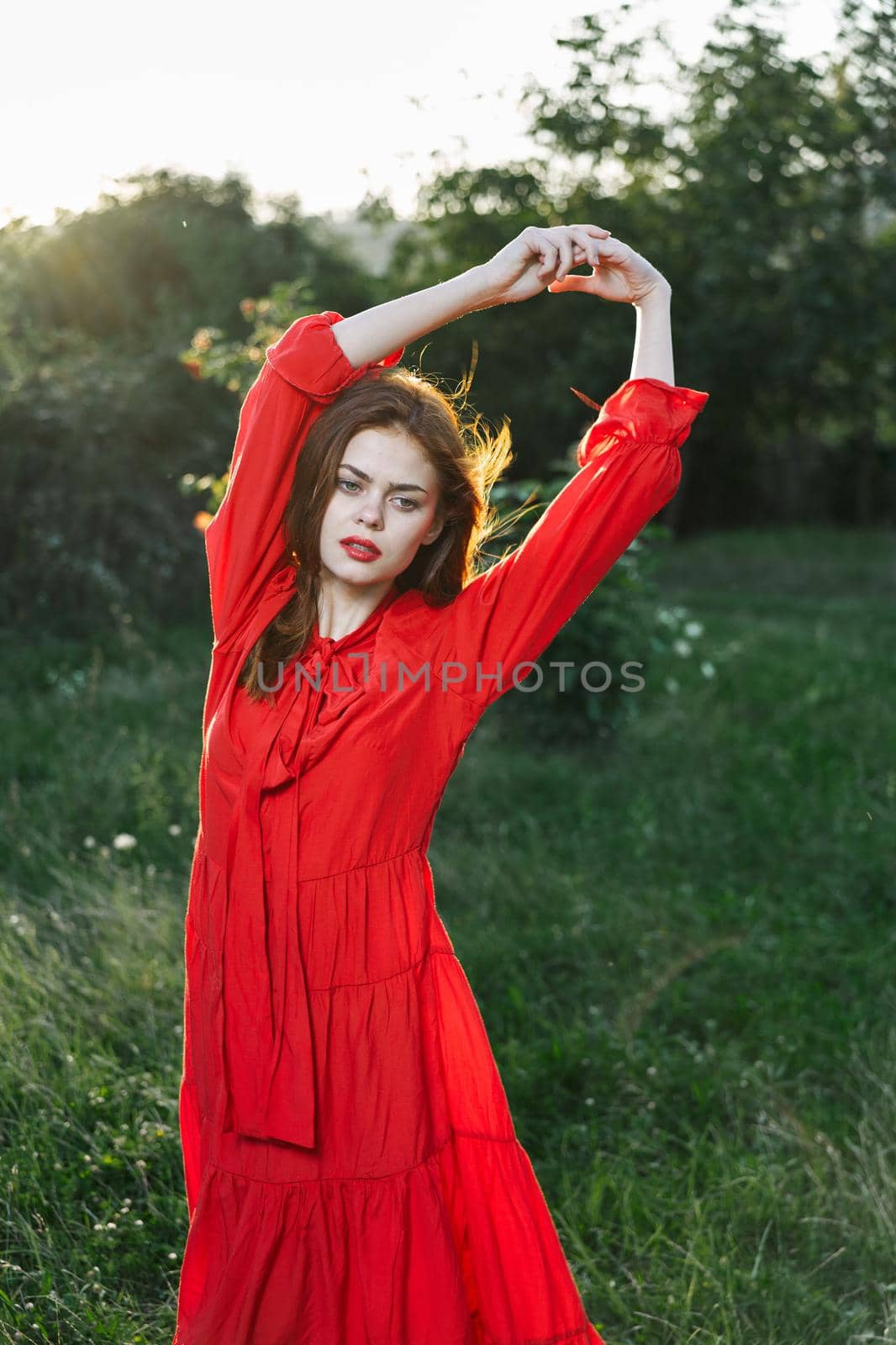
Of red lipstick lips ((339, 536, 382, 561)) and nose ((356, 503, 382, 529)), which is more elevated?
nose ((356, 503, 382, 529))

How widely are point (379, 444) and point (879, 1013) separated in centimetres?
235

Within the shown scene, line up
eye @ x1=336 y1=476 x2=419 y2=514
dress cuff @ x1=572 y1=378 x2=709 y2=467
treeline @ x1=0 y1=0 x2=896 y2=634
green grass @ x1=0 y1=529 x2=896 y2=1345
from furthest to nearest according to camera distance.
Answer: treeline @ x1=0 y1=0 x2=896 y2=634 → green grass @ x1=0 y1=529 x2=896 y2=1345 → eye @ x1=336 y1=476 x2=419 y2=514 → dress cuff @ x1=572 y1=378 x2=709 y2=467

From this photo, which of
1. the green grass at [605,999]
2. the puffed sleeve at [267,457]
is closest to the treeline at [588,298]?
the green grass at [605,999]

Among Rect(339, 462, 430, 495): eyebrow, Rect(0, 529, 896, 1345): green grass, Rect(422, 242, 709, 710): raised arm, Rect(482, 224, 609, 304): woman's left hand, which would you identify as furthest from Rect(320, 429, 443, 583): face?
Rect(0, 529, 896, 1345): green grass

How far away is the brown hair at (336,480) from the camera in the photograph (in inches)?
65.7

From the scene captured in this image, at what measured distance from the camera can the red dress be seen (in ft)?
5.17

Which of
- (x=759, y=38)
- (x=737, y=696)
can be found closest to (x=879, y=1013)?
(x=737, y=696)

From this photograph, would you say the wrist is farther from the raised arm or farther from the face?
the face

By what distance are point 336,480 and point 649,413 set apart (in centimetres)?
43

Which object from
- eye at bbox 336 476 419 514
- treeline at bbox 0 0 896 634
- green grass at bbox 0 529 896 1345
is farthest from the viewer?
treeline at bbox 0 0 896 634

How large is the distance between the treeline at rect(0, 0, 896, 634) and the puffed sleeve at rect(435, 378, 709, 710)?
6374mm

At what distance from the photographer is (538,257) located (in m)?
1.62

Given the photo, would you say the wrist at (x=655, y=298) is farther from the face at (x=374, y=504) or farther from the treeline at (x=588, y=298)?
the treeline at (x=588, y=298)

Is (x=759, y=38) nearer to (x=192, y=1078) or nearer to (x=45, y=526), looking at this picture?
(x=45, y=526)
